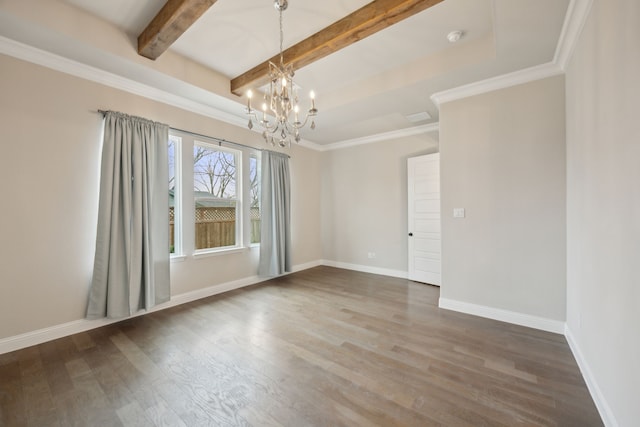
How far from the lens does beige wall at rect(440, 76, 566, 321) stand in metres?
2.66

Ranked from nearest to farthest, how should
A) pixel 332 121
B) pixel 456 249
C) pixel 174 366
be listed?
1. pixel 174 366
2. pixel 456 249
3. pixel 332 121

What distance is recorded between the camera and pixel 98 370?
2.05 meters

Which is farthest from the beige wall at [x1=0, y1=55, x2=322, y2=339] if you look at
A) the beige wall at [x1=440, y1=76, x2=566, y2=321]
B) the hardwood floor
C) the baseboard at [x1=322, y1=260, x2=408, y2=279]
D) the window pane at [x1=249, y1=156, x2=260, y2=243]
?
the baseboard at [x1=322, y1=260, x2=408, y2=279]

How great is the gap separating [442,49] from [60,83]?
13.1ft

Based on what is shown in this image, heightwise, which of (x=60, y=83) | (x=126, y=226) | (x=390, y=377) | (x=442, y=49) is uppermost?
(x=442, y=49)

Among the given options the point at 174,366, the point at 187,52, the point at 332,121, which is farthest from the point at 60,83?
the point at 332,121

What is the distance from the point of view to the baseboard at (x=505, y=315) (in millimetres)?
2665

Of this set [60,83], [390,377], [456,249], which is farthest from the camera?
[456,249]

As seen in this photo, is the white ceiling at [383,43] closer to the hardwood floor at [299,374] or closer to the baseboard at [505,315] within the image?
the baseboard at [505,315]

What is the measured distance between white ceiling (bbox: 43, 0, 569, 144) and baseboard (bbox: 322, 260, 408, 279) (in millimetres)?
2953

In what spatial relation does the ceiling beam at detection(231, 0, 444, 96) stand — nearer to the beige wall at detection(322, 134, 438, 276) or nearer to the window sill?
the window sill

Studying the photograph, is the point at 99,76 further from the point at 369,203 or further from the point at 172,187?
the point at 369,203

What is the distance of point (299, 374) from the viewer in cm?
199

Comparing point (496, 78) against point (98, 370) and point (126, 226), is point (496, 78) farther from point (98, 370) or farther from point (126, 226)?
point (98, 370)
